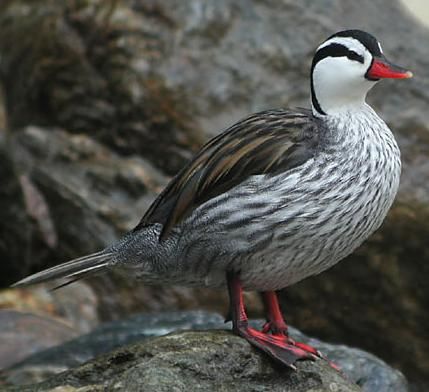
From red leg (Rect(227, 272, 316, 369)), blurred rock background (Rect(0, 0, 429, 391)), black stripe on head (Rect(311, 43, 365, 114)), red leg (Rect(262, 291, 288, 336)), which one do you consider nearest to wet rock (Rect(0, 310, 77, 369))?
blurred rock background (Rect(0, 0, 429, 391))

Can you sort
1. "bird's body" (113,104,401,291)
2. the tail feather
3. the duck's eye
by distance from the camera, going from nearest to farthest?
"bird's body" (113,104,401,291), the duck's eye, the tail feather

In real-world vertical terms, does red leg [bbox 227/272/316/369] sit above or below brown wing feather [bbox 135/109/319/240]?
below

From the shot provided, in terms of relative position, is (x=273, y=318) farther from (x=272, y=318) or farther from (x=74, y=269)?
(x=74, y=269)

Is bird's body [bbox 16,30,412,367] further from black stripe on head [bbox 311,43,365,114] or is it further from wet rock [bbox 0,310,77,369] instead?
wet rock [bbox 0,310,77,369]

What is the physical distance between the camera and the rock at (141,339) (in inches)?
301

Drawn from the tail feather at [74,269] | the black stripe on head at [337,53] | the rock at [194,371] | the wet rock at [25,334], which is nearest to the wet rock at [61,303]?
the wet rock at [25,334]

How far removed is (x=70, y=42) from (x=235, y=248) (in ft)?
17.9

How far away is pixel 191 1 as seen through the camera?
11016 millimetres

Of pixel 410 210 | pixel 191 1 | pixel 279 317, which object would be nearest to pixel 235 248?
pixel 279 317

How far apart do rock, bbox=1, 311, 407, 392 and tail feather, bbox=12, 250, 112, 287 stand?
2.41 ft

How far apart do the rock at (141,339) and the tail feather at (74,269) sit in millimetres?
736

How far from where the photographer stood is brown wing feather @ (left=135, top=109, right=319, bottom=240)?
6.24 m

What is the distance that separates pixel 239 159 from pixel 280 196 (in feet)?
1.09

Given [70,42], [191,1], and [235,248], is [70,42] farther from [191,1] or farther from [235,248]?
[235,248]
